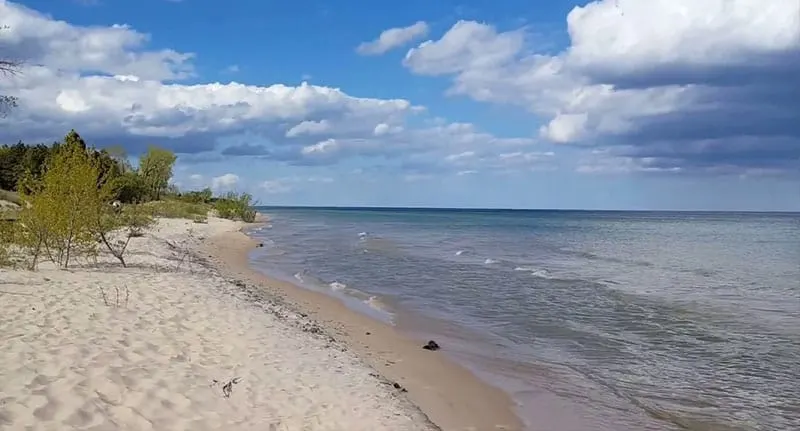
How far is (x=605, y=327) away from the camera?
16859 mm

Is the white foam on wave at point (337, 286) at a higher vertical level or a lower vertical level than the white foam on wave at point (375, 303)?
higher

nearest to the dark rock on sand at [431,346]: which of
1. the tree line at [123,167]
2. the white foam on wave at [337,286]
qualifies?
the white foam on wave at [337,286]

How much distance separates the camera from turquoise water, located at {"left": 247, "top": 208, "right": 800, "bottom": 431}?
33.9 ft

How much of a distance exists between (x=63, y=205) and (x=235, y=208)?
65340mm

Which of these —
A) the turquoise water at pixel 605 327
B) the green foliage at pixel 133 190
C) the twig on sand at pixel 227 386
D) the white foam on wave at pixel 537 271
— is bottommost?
the turquoise water at pixel 605 327

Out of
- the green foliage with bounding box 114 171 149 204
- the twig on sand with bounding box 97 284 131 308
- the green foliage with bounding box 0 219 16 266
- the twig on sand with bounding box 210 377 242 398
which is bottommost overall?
the twig on sand with bounding box 210 377 242 398

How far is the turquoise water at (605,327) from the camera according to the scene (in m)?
10.3

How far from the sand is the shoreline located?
148 millimetres

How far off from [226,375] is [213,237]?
119 feet

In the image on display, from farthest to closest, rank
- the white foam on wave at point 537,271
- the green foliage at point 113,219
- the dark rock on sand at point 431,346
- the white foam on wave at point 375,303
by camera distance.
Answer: the white foam on wave at point 537,271
the white foam on wave at point 375,303
the green foliage at point 113,219
the dark rock on sand at point 431,346

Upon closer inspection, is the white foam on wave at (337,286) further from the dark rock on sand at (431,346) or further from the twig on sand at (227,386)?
the twig on sand at (227,386)

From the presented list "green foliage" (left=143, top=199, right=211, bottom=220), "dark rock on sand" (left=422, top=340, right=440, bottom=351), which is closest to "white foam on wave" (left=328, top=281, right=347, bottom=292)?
"dark rock on sand" (left=422, top=340, right=440, bottom=351)

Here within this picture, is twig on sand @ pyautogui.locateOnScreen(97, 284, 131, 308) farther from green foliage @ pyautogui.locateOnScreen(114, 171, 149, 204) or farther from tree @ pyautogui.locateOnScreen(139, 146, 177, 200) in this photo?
tree @ pyautogui.locateOnScreen(139, 146, 177, 200)

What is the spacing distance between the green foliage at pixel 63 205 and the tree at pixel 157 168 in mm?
59137
